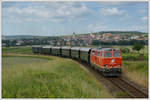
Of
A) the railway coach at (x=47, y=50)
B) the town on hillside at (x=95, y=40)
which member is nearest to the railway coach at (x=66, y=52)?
the railway coach at (x=47, y=50)

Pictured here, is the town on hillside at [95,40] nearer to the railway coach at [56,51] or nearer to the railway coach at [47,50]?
the railway coach at [47,50]

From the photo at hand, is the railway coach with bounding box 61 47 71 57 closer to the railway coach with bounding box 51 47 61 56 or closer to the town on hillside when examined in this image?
the railway coach with bounding box 51 47 61 56

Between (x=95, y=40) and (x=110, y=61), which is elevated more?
(x=95, y=40)

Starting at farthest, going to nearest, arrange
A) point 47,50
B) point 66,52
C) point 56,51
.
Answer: point 47,50 < point 56,51 < point 66,52

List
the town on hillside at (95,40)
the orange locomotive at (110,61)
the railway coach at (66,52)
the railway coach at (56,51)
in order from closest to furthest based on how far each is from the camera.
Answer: the orange locomotive at (110,61) → the railway coach at (66,52) → the railway coach at (56,51) → the town on hillside at (95,40)

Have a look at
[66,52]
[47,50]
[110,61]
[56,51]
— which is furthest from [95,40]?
[110,61]

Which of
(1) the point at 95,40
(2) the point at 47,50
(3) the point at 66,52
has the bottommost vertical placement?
(3) the point at 66,52

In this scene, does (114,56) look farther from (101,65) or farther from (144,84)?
(144,84)

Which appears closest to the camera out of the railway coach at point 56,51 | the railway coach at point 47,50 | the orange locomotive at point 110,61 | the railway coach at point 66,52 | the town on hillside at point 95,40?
the orange locomotive at point 110,61

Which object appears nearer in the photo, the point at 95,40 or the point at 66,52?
the point at 66,52

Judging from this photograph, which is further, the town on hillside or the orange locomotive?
the town on hillside

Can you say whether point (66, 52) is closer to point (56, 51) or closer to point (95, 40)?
point (56, 51)

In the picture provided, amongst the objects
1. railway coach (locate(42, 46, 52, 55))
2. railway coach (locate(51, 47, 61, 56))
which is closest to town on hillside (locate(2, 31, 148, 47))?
railway coach (locate(42, 46, 52, 55))

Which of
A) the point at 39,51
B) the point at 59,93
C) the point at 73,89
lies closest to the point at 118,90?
the point at 73,89
